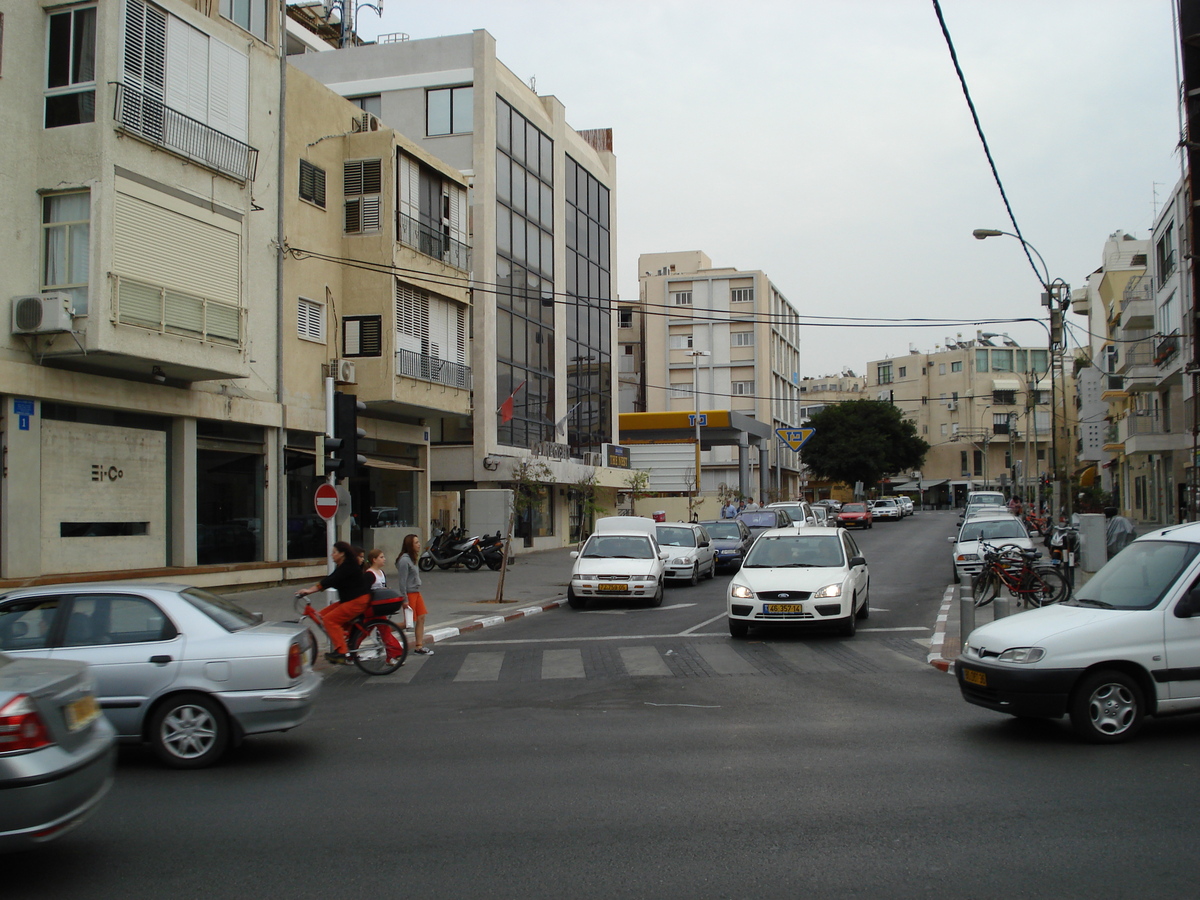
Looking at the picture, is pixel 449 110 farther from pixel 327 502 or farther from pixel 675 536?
pixel 327 502

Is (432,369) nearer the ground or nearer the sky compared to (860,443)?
nearer the ground

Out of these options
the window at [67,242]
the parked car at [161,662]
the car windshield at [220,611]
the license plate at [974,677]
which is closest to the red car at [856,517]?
the window at [67,242]

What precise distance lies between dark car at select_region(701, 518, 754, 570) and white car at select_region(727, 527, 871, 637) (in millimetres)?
12227

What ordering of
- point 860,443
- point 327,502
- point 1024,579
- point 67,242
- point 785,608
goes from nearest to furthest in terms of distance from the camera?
point 785,608 < point 1024,579 < point 327,502 < point 67,242 < point 860,443

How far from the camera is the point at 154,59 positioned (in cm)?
1881

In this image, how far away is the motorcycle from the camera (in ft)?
94.8

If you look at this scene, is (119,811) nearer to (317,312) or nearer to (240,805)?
(240,805)

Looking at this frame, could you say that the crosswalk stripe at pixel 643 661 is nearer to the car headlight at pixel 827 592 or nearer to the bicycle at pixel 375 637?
the car headlight at pixel 827 592

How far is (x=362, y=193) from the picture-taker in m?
26.6

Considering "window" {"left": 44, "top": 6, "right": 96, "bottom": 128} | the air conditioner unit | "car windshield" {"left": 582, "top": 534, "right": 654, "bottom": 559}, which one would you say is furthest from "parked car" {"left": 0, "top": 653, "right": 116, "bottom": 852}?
"car windshield" {"left": 582, "top": 534, "right": 654, "bottom": 559}

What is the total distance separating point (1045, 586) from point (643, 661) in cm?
791

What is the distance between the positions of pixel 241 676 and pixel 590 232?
39.7 meters

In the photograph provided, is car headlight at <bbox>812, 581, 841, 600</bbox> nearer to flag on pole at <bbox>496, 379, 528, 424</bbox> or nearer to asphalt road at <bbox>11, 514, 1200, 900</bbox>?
asphalt road at <bbox>11, 514, 1200, 900</bbox>

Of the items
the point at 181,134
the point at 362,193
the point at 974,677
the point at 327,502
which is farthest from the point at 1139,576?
the point at 362,193
